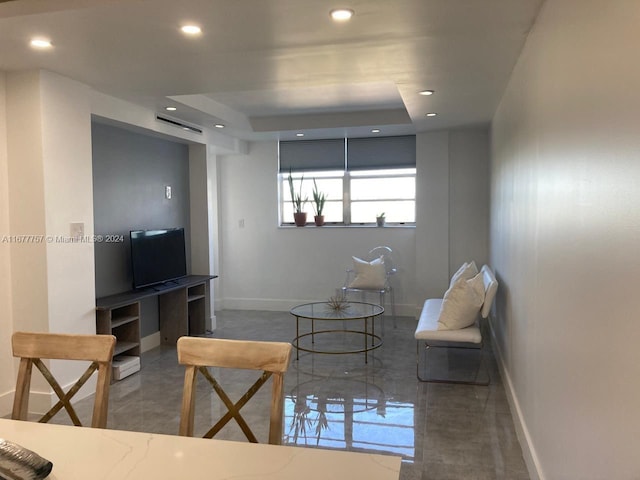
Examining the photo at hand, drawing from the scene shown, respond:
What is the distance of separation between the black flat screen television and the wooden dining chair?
324 cm

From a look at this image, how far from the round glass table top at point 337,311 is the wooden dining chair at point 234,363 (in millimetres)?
2839

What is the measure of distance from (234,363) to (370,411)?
6.77 feet

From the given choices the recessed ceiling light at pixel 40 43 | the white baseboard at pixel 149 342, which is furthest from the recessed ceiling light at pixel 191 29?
the white baseboard at pixel 149 342

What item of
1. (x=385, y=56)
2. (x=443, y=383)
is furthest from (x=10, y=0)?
(x=443, y=383)

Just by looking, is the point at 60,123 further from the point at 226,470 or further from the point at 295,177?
the point at 295,177

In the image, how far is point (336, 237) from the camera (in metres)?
7.16

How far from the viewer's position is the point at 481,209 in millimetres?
6445

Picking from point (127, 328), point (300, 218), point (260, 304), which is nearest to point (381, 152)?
point (300, 218)

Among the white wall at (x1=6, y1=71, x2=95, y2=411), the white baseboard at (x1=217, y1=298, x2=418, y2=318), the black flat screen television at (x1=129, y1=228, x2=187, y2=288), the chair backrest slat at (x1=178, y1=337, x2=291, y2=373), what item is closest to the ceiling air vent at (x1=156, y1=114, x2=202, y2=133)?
the black flat screen television at (x1=129, y1=228, x2=187, y2=288)

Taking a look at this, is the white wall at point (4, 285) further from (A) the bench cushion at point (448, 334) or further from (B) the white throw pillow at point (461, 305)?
(B) the white throw pillow at point (461, 305)

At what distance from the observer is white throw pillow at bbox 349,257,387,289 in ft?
20.6

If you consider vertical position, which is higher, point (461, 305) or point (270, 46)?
point (270, 46)

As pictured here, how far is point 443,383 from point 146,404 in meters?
2.31

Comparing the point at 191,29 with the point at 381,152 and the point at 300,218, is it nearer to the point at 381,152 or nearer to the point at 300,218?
the point at 381,152
